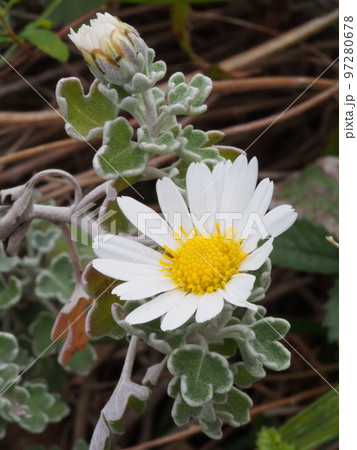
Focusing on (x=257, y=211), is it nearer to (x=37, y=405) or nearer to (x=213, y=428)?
(x=213, y=428)

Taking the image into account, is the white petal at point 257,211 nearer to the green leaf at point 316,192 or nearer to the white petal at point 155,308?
the white petal at point 155,308

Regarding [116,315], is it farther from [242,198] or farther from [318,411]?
[318,411]

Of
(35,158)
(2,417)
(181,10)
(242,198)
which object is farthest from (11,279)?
(181,10)

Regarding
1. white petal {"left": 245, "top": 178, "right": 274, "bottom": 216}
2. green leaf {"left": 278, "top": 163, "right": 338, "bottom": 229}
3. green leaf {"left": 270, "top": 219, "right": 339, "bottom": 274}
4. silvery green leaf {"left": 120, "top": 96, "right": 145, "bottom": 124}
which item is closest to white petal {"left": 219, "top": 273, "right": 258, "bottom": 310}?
white petal {"left": 245, "top": 178, "right": 274, "bottom": 216}

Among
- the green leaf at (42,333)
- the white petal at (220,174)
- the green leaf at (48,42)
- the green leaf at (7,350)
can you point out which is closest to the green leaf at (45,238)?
the green leaf at (42,333)

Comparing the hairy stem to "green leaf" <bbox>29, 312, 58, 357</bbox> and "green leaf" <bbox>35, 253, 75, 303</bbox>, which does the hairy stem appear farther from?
"green leaf" <bbox>29, 312, 58, 357</bbox>
